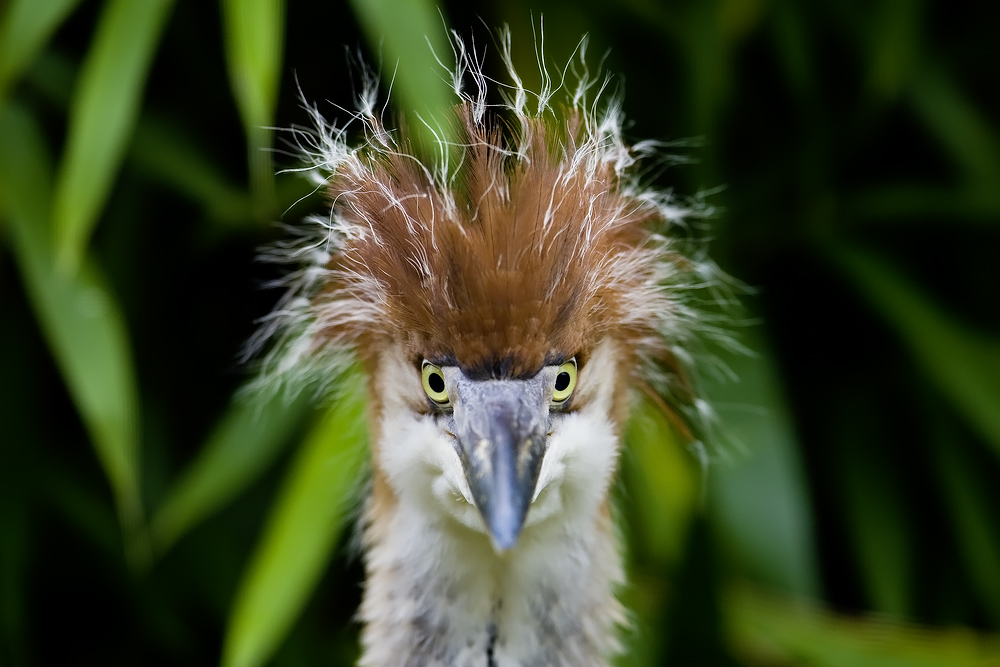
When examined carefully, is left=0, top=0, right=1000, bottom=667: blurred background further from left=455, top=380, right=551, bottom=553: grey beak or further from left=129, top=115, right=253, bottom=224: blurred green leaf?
left=455, top=380, right=551, bottom=553: grey beak

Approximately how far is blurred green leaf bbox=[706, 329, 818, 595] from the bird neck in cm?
63

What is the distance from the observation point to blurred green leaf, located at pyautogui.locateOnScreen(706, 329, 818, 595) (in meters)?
1.68

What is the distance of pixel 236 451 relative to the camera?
1618mm

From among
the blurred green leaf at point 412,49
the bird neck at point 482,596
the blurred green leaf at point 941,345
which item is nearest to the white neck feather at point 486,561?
the bird neck at point 482,596

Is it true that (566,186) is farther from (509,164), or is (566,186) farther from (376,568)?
(376,568)

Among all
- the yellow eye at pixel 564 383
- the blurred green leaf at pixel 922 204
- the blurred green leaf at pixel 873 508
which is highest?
the blurred green leaf at pixel 922 204

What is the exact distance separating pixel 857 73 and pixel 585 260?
1343mm

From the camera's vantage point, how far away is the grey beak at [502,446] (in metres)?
0.93

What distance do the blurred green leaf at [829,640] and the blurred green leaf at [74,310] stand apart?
0.95 metres

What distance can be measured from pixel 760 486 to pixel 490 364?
0.87m

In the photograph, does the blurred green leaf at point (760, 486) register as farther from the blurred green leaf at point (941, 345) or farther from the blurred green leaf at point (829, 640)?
the blurred green leaf at point (941, 345)

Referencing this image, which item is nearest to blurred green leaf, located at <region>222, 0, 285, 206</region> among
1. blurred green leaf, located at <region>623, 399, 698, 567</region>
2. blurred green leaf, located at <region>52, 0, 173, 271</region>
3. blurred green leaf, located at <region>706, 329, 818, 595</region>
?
blurred green leaf, located at <region>52, 0, 173, 271</region>

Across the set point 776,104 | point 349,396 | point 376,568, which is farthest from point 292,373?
point 776,104

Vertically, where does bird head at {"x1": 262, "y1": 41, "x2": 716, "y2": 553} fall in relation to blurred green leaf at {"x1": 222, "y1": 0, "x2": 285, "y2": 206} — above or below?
below
